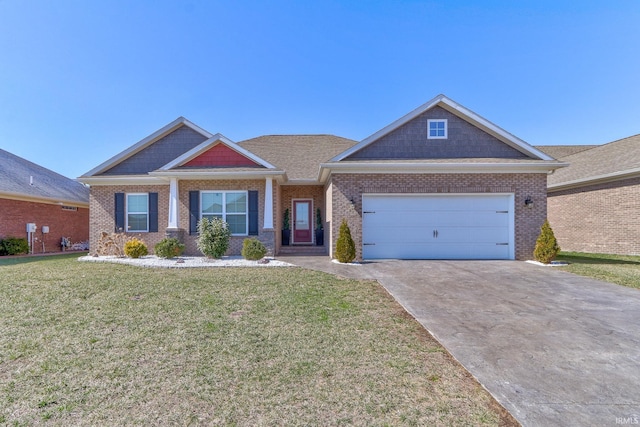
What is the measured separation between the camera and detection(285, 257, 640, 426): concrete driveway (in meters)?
2.62

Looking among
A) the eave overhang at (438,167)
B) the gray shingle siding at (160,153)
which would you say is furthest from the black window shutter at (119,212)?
the eave overhang at (438,167)

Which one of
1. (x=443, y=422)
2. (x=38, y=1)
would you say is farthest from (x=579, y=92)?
(x=38, y=1)

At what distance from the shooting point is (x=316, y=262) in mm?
10227

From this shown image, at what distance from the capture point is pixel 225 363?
327cm

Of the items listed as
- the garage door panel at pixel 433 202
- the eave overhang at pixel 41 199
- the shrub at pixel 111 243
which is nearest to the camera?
the garage door panel at pixel 433 202

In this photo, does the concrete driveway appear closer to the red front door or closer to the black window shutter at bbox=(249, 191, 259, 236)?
the black window shutter at bbox=(249, 191, 259, 236)

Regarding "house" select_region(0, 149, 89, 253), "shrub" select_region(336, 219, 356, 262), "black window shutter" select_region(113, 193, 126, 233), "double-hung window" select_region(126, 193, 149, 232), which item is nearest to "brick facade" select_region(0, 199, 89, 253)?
"house" select_region(0, 149, 89, 253)

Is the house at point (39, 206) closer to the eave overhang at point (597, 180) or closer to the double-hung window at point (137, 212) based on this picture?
the double-hung window at point (137, 212)

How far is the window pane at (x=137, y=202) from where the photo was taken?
42.2 feet

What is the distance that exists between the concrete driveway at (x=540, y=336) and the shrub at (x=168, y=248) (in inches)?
286

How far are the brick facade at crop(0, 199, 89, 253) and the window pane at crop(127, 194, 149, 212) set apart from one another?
628 cm

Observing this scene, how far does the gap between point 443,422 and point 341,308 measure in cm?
290

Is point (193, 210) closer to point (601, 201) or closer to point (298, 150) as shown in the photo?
point (298, 150)

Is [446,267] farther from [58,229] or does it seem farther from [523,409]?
[58,229]
